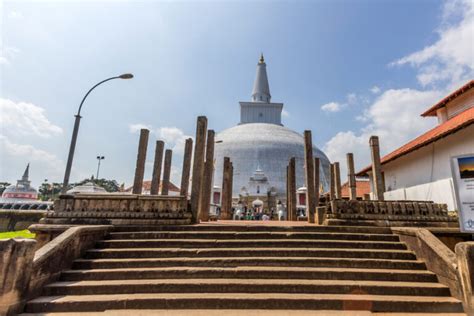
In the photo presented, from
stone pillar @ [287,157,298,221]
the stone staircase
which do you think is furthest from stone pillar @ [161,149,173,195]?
the stone staircase

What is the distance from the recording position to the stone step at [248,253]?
542cm

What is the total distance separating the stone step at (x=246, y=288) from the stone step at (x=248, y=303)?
216 mm

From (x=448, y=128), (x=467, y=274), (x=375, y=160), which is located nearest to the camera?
(x=467, y=274)

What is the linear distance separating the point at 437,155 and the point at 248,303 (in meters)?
11.2

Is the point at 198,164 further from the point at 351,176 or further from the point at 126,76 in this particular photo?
the point at 351,176

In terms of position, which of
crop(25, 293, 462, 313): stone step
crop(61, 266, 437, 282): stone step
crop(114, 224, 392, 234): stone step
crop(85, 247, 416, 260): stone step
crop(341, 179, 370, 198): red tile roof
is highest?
crop(341, 179, 370, 198): red tile roof

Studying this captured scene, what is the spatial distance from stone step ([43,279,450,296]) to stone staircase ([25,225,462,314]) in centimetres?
2

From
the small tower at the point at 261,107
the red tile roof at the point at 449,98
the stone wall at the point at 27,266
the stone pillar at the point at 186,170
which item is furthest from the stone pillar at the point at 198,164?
the small tower at the point at 261,107

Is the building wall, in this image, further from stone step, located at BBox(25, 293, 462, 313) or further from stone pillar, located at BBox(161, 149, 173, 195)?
stone pillar, located at BBox(161, 149, 173, 195)

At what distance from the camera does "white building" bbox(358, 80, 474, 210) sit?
9.55m

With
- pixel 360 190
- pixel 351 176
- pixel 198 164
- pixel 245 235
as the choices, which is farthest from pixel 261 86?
pixel 245 235

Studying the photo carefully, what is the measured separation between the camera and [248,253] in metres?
5.49

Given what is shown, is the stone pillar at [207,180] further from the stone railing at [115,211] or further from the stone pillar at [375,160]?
the stone pillar at [375,160]

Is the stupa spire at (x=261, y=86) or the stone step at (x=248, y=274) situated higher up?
the stupa spire at (x=261, y=86)
